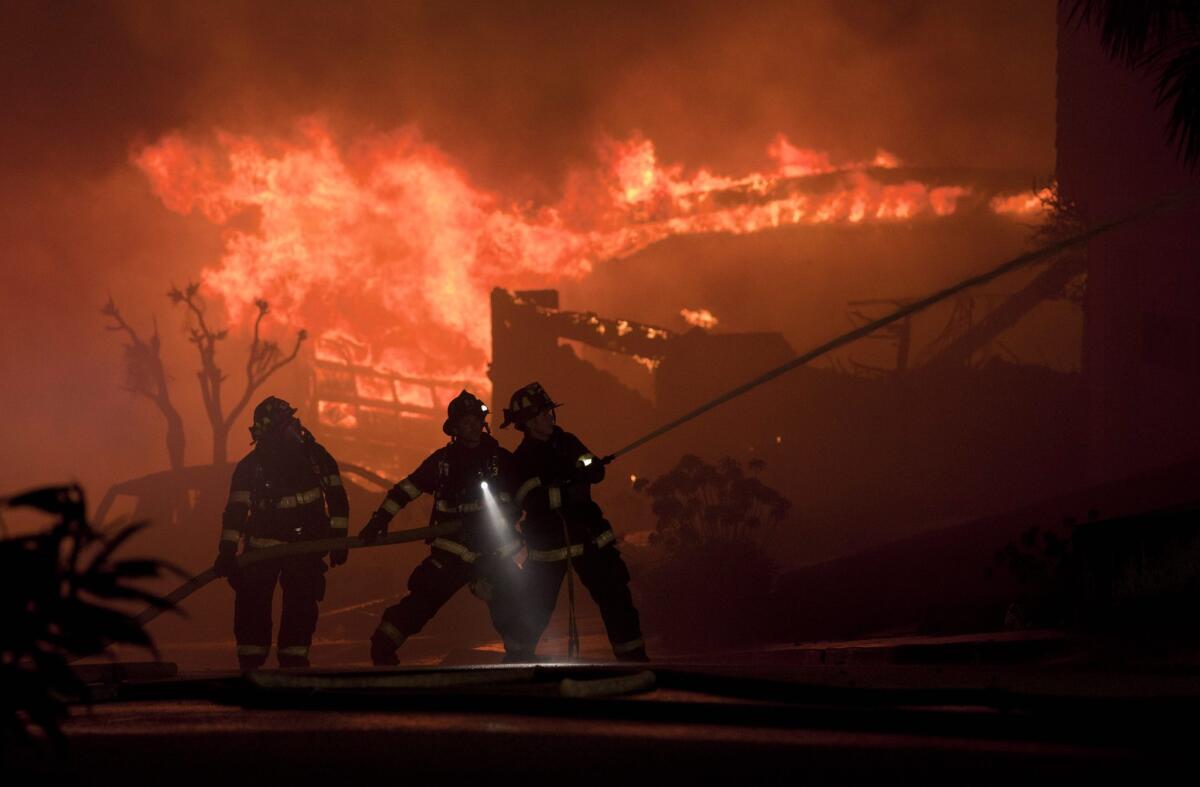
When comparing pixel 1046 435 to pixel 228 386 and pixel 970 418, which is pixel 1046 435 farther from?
pixel 228 386

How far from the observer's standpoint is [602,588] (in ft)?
29.9

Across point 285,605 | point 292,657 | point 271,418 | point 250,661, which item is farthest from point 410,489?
point 250,661

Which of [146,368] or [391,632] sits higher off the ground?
[146,368]

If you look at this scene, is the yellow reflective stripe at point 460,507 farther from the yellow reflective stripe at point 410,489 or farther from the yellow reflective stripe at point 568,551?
the yellow reflective stripe at point 568,551

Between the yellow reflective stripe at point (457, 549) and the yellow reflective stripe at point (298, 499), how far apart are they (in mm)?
1120

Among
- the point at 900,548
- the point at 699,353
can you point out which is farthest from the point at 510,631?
the point at 699,353

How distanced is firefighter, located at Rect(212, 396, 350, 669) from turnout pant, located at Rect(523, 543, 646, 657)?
1.80 metres

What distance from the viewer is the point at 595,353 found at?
42.5 metres

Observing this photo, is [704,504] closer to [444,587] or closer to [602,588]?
[444,587]

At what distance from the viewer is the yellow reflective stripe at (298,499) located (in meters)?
10.4

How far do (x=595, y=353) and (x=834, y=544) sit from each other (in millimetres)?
17861

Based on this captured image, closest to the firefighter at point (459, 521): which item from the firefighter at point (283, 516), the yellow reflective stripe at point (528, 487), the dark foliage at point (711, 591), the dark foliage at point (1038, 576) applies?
the yellow reflective stripe at point (528, 487)

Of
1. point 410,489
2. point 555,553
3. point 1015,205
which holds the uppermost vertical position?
point 1015,205

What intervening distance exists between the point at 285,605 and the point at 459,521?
168 cm
